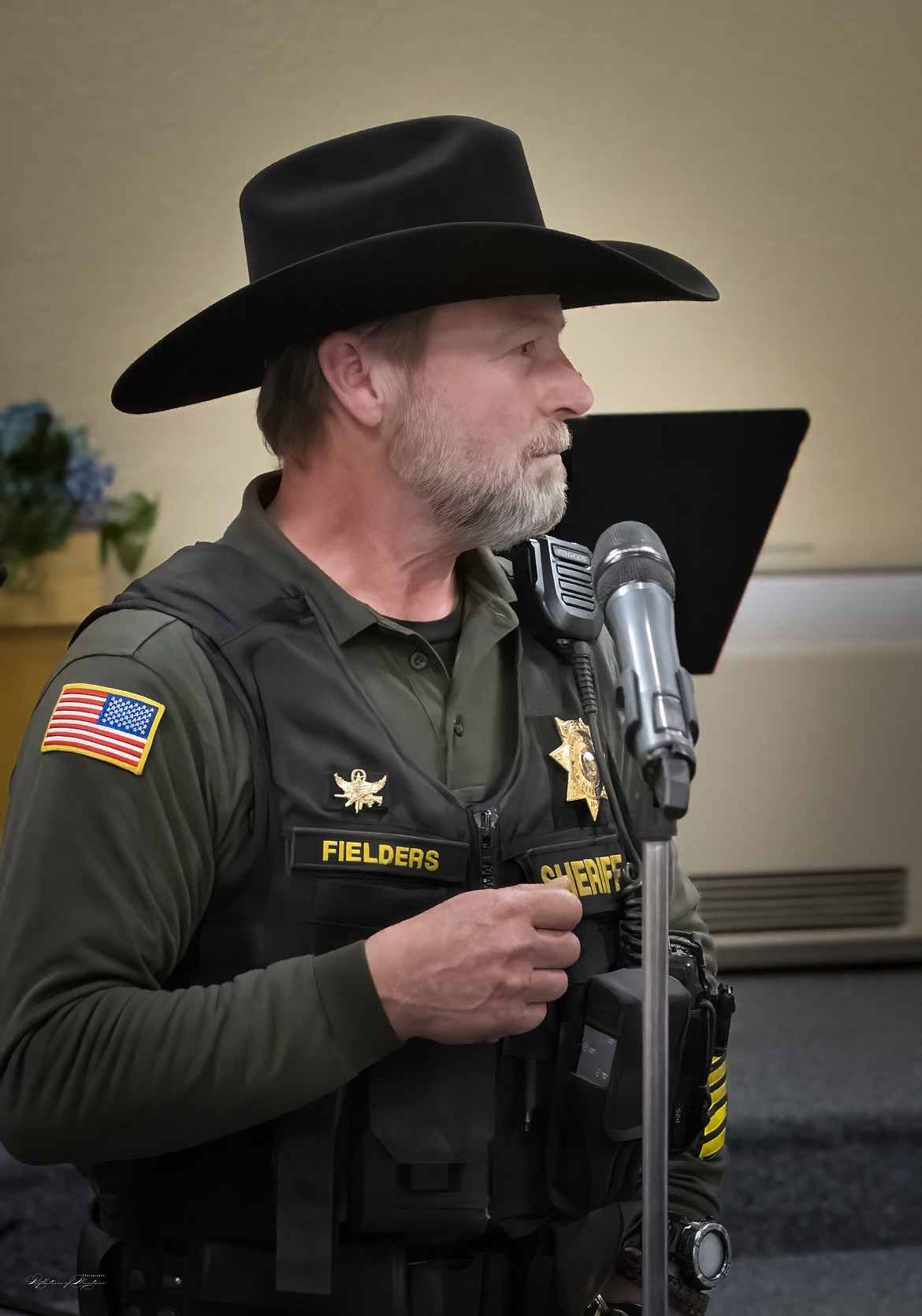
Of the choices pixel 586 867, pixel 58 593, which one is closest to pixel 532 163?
pixel 58 593

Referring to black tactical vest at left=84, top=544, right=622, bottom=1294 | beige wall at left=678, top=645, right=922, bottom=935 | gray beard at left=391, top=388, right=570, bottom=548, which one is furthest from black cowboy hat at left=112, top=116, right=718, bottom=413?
beige wall at left=678, top=645, right=922, bottom=935

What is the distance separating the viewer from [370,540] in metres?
1.14

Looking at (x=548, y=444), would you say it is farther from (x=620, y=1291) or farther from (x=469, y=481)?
(x=620, y=1291)

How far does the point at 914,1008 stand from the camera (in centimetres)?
277

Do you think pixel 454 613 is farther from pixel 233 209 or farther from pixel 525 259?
pixel 233 209

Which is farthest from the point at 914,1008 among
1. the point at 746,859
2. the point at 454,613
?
the point at 454,613

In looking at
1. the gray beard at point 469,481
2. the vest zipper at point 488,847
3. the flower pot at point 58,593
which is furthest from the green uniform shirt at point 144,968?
the flower pot at point 58,593

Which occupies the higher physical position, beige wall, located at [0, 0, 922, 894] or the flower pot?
beige wall, located at [0, 0, 922, 894]

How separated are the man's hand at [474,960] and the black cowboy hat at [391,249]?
0.48m

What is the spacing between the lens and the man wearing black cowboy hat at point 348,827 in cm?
92

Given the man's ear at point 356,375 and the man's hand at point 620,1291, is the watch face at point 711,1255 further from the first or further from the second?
the man's ear at point 356,375

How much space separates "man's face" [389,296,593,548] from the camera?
109 cm

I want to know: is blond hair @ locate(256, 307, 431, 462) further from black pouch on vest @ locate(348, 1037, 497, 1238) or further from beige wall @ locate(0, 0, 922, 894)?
beige wall @ locate(0, 0, 922, 894)

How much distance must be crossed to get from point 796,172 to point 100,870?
8.41 feet
